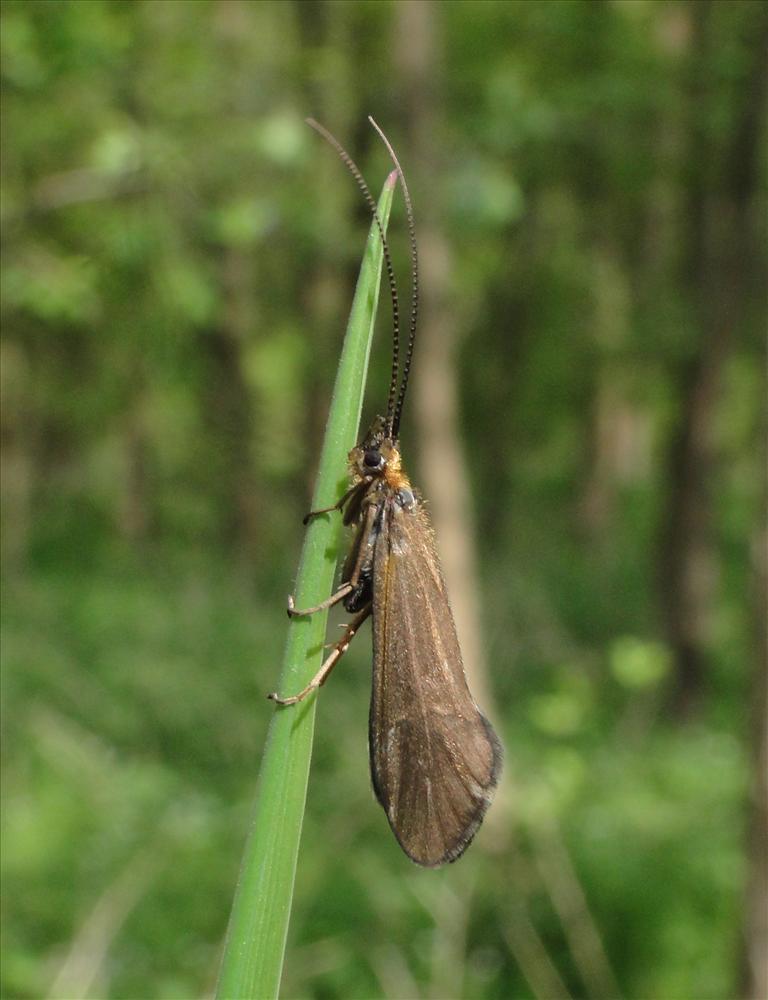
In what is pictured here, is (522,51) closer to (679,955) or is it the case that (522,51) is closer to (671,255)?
(671,255)

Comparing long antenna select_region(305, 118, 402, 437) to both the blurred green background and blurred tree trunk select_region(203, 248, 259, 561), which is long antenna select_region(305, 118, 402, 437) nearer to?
the blurred green background

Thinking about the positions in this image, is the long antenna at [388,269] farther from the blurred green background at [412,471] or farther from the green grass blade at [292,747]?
the blurred green background at [412,471]

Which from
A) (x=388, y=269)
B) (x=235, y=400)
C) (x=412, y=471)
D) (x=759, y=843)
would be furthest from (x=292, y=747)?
(x=235, y=400)

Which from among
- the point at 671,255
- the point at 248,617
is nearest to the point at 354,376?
the point at 248,617

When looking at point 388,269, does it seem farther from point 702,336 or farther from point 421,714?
point 702,336

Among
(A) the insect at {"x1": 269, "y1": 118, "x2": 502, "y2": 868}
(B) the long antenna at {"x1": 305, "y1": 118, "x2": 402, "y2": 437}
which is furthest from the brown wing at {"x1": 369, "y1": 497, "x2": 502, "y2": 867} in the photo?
(B) the long antenna at {"x1": 305, "y1": 118, "x2": 402, "y2": 437}

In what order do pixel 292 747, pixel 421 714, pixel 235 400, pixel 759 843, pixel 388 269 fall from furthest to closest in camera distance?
pixel 235 400, pixel 759 843, pixel 421 714, pixel 388 269, pixel 292 747
